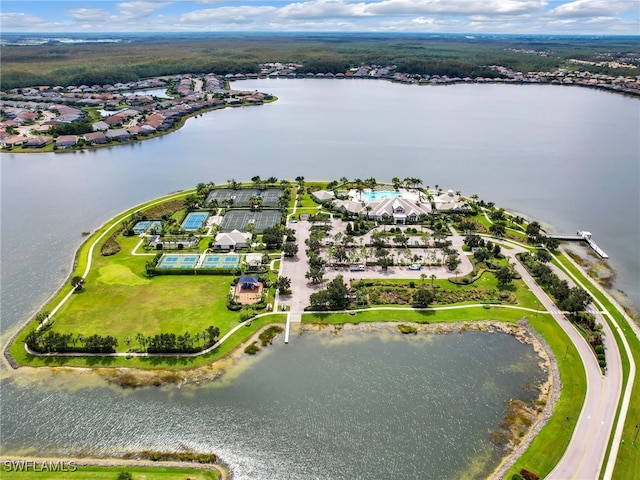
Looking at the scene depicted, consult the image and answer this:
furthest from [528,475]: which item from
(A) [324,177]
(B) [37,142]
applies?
(B) [37,142]

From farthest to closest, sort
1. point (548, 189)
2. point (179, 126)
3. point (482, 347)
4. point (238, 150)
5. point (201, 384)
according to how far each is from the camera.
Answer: point (179, 126), point (238, 150), point (548, 189), point (482, 347), point (201, 384)

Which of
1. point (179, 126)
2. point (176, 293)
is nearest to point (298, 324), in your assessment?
point (176, 293)

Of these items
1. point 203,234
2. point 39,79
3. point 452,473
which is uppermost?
point 39,79

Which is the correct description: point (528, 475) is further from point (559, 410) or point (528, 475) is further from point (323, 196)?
point (323, 196)

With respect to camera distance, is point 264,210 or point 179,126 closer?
point 264,210

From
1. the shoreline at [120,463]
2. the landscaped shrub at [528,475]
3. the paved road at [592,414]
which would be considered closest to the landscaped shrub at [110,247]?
the shoreline at [120,463]

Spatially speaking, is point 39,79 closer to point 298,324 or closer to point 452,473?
point 298,324
